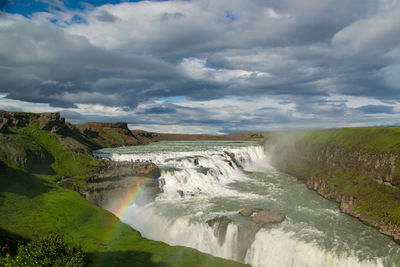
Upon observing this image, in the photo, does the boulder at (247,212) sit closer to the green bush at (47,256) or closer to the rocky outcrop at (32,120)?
the green bush at (47,256)

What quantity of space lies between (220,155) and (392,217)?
40.0 metres

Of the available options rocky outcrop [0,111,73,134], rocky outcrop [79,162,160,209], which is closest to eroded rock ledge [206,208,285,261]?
rocky outcrop [79,162,160,209]

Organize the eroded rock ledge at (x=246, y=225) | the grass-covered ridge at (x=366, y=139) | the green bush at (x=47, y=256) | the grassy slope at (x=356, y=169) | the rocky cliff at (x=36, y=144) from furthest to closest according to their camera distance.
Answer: the rocky cliff at (x=36, y=144) → the grass-covered ridge at (x=366, y=139) → the grassy slope at (x=356, y=169) → the eroded rock ledge at (x=246, y=225) → the green bush at (x=47, y=256)

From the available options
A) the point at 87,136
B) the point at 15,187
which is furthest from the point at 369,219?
the point at 87,136

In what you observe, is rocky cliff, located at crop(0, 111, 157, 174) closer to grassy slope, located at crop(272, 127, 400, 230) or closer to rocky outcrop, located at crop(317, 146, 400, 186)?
grassy slope, located at crop(272, 127, 400, 230)

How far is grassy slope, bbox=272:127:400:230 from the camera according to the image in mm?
30359

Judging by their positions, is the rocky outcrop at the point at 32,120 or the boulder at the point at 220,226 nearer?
the boulder at the point at 220,226

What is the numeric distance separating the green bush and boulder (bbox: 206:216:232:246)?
15336 millimetres

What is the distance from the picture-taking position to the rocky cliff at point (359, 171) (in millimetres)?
30000

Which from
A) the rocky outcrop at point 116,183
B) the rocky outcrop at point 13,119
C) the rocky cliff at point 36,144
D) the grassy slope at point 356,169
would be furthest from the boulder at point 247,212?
the rocky outcrop at point 13,119

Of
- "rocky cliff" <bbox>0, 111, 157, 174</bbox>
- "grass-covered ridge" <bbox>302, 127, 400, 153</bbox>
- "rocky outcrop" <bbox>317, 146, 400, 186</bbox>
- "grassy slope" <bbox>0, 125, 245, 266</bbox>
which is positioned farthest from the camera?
"rocky cliff" <bbox>0, 111, 157, 174</bbox>

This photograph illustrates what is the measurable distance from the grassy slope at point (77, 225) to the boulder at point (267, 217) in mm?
8251

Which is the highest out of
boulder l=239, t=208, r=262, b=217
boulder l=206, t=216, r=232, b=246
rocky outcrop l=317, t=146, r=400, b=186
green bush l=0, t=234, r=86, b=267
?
rocky outcrop l=317, t=146, r=400, b=186

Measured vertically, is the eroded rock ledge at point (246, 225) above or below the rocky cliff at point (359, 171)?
below
